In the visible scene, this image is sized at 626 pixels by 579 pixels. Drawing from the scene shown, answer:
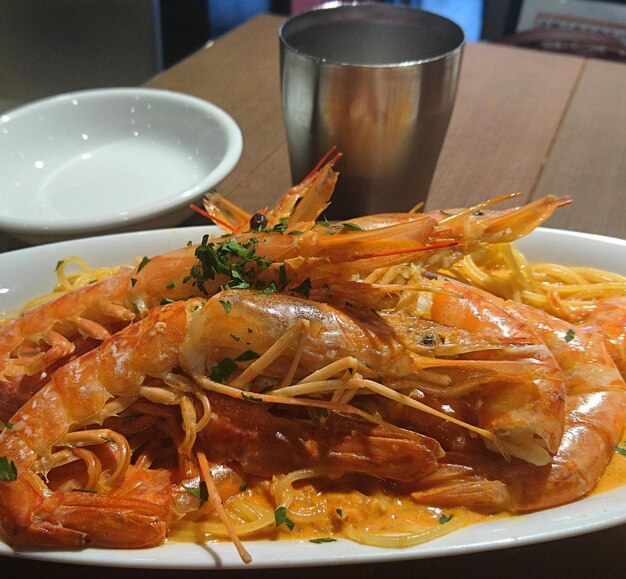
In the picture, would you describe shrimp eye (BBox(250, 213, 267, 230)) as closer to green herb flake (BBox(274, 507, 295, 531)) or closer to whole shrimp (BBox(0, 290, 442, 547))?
whole shrimp (BBox(0, 290, 442, 547))

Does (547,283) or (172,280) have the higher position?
(172,280)

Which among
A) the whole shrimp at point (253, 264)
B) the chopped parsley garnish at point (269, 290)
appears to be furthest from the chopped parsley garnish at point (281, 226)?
the chopped parsley garnish at point (269, 290)

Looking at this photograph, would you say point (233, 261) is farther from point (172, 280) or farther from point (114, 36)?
point (114, 36)

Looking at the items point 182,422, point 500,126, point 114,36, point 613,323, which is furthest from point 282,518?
point 114,36

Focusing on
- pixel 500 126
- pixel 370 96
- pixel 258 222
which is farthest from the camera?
pixel 500 126

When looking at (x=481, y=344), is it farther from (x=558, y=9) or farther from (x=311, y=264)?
(x=558, y=9)

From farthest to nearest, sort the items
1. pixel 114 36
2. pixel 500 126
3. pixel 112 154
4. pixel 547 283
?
pixel 114 36, pixel 500 126, pixel 112 154, pixel 547 283

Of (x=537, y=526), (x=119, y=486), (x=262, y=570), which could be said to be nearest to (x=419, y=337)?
(x=537, y=526)
